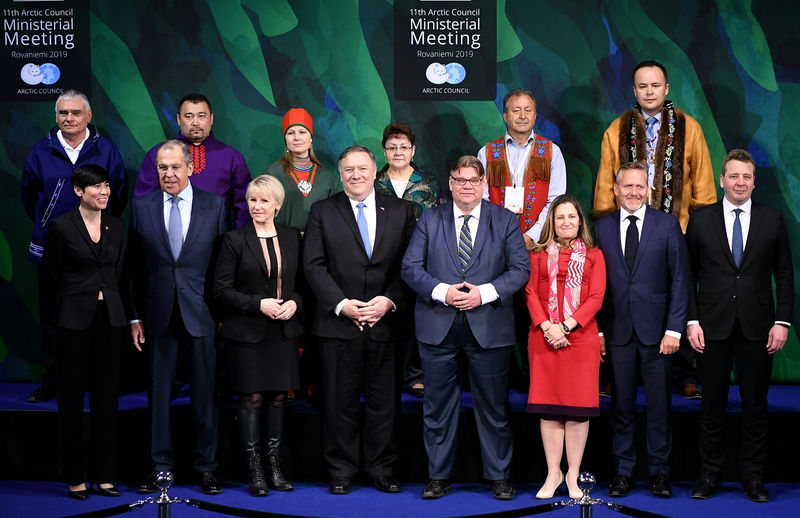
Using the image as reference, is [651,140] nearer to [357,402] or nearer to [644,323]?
[644,323]

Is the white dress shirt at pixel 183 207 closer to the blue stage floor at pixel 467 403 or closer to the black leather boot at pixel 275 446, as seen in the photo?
the black leather boot at pixel 275 446

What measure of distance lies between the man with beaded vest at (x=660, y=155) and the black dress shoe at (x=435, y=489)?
5.40ft

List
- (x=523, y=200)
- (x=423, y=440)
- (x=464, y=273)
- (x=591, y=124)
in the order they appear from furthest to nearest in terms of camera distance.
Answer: (x=591, y=124) → (x=523, y=200) → (x=423, y=440) → (x=464, y=273)

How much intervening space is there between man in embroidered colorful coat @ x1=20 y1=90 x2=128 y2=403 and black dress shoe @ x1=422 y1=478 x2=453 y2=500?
2.38 meters


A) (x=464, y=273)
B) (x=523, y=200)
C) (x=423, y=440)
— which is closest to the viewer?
(x=464, y=273)

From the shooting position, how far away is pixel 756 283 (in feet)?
15.8

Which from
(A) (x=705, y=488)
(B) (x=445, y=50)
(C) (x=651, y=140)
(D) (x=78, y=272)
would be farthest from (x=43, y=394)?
(C) (x=651, y=140)

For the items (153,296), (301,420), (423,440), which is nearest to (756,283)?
(423,440)

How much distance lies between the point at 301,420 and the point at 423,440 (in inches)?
27.0

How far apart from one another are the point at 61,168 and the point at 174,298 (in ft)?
4.62

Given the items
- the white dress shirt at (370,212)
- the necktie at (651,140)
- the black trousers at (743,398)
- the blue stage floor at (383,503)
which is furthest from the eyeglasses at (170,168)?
the black trousers at (743,398)

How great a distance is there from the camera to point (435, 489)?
484cm

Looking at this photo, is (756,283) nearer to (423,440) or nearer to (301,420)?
(423,440)

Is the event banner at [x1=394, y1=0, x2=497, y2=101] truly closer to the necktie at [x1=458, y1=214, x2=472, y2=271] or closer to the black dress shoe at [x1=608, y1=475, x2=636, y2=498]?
the necktie at [x1=458, y1=214, x2=472, y2=271]
